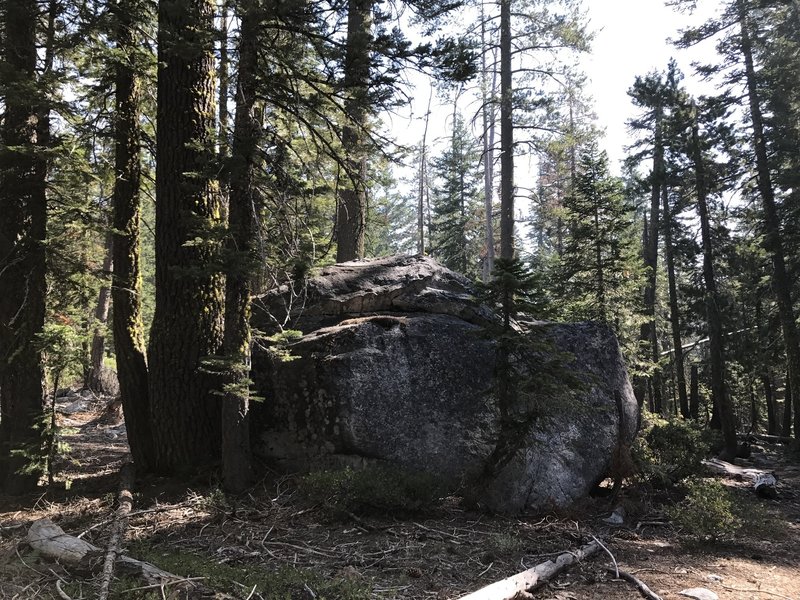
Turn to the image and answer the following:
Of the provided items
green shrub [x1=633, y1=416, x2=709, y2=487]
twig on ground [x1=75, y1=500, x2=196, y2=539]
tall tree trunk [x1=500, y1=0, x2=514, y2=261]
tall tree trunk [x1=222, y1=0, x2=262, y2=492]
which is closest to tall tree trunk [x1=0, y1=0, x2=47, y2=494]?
twig on ground [x1=75, y1=500, x2=196, y2=539]

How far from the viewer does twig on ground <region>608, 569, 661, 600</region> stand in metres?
4.17

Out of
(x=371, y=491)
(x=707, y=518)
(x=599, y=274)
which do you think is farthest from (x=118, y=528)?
(x=599, y=274)

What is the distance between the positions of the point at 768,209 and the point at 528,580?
18582 mm

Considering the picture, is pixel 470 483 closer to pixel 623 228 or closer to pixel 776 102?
pixel 623 228

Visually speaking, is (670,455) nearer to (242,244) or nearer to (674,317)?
(242,244)

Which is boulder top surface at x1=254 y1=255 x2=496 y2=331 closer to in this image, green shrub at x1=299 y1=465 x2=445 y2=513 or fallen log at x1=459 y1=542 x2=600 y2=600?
green shrub at x1=299 y1=465 x2=445 y2=513

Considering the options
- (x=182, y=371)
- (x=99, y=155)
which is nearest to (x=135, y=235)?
(x=99, y=155)

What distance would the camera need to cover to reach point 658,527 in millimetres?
6523

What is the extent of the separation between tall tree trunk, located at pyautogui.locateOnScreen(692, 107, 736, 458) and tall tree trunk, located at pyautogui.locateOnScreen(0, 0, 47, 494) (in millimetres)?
18911

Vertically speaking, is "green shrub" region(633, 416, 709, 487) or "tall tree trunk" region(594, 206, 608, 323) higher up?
"tall tree trunk" region(594, 206, 608, 323)

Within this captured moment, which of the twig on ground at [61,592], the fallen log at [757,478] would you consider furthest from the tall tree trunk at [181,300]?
the fallen log at [757,478]

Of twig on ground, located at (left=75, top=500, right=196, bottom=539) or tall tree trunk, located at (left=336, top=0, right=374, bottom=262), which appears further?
tall tree trunk, located at (left=336, top=0, right=374, bottom=262)

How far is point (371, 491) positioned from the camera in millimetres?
5590

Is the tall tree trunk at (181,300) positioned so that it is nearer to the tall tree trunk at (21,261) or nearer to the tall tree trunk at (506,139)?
the tall tree trunk at (21,261)
